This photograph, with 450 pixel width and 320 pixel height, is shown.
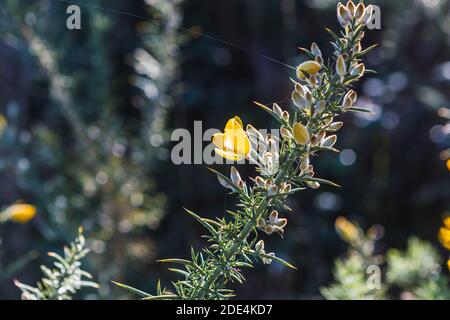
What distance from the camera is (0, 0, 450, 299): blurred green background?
78.0 inches

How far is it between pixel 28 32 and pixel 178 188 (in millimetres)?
988

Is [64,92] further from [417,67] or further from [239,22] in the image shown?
[417,67]

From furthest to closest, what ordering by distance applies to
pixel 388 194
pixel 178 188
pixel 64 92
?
pixel 178 188, pixel 388 194, pixel 64 92

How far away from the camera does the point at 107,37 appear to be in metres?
2.58

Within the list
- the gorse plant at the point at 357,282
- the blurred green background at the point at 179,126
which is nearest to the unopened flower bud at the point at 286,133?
the gorse plant at the point at 357,282

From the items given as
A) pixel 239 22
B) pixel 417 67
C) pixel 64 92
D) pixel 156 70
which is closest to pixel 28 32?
pixel 64 92

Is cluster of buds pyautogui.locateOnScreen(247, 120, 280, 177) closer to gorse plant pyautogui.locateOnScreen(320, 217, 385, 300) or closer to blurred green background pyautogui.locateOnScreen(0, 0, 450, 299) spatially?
gorse plant pyautogui.locateOnScreen(320, 217, 385, 300)

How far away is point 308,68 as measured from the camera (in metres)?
0.75

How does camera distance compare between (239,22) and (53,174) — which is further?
(239,22)

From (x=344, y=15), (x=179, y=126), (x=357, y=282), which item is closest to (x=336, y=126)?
(x=344, y=15)

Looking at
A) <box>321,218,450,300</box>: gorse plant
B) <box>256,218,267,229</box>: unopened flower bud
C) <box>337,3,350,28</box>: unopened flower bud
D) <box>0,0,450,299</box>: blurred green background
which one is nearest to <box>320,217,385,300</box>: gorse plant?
<box>321,218,450,300</box>: gorse plant

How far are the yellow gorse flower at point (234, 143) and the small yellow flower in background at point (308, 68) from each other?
4.2 inches

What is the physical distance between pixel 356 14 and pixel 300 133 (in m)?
0.16
